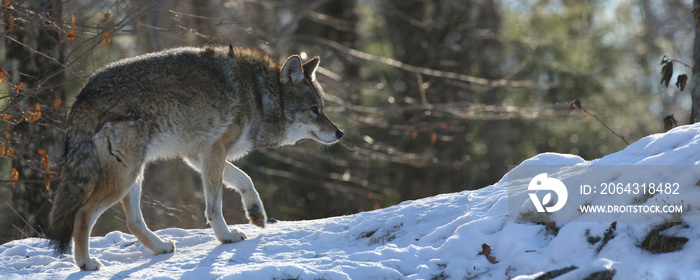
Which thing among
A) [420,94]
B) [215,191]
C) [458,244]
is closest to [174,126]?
[215,191]

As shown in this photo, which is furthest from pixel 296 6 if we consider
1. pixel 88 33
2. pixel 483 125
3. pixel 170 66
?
pixel 170 66

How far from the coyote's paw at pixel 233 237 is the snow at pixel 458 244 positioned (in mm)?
77

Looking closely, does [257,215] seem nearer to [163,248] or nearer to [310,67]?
[163,248]

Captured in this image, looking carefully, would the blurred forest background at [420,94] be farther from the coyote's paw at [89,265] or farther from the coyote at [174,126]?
the coyote's paw at [89,265]

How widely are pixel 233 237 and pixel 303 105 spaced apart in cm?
172

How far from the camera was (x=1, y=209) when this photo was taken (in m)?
11.3

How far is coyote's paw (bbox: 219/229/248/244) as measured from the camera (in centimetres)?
693

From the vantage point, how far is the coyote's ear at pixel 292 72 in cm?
765

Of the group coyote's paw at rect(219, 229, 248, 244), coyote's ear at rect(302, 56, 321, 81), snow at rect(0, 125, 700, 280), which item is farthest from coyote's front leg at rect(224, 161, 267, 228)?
coyote's ear at rect(302, 56, 321, 81)

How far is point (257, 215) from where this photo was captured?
7.33 metres

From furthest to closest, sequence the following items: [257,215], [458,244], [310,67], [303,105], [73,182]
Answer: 1. [310,67]
2. [303,105]
3. [257,215]
4. [73,182]
5. [458,244]

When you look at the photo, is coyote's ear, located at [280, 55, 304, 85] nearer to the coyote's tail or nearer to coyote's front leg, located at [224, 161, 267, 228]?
coyote's front leg, located at [224, 161, 267, 228]

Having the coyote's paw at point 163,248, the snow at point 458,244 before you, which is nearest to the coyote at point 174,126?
the coyote's paw at point 163,248

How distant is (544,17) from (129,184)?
17766 mm
